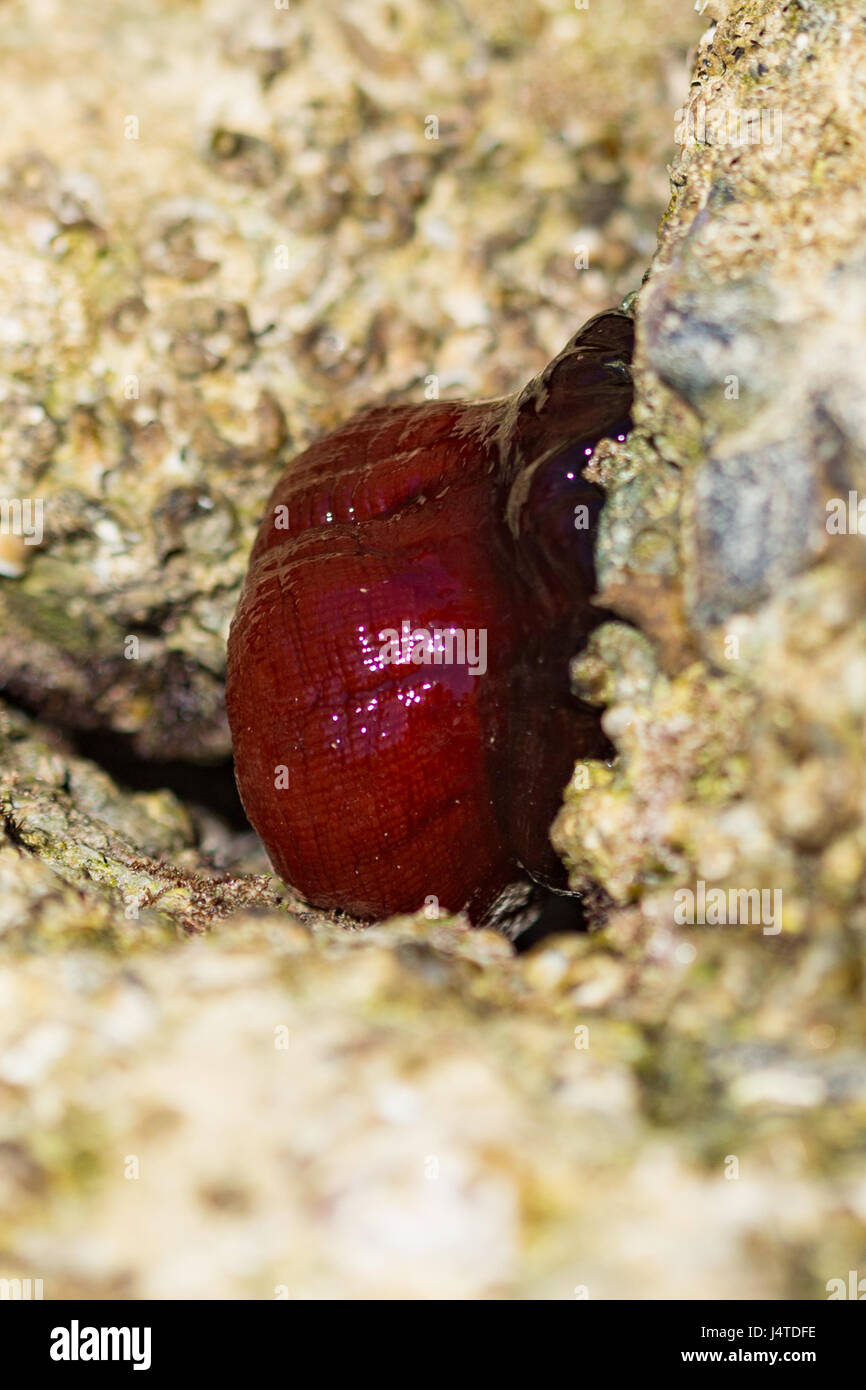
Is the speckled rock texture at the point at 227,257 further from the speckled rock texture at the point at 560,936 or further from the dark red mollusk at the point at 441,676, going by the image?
the dark red mollusk at the point at 441,676

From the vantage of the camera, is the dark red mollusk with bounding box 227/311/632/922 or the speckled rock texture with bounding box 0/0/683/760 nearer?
the dark red mollusk with bounding box 227/311/632/922

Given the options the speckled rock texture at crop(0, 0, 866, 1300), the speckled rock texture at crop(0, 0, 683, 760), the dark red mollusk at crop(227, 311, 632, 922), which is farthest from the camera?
the speckled rock texture at crop(0, 0, 683, 760)

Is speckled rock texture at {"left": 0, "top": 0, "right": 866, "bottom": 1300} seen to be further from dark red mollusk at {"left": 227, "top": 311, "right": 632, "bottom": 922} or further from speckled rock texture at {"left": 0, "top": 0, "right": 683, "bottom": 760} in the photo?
dark red mollusk at {"left": 227, "top": 311, "right": 632, "bottom": 922}

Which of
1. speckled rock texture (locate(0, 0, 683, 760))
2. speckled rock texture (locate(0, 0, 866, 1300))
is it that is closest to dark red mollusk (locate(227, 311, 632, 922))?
speckled rock texture (locate(0, 0, 866, 1300))

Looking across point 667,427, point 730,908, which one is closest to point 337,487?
point 667,427

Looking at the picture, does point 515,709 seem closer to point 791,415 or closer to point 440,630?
point 440,630

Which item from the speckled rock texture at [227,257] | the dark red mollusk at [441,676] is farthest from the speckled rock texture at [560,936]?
the dark red mollusk at [441,676]
